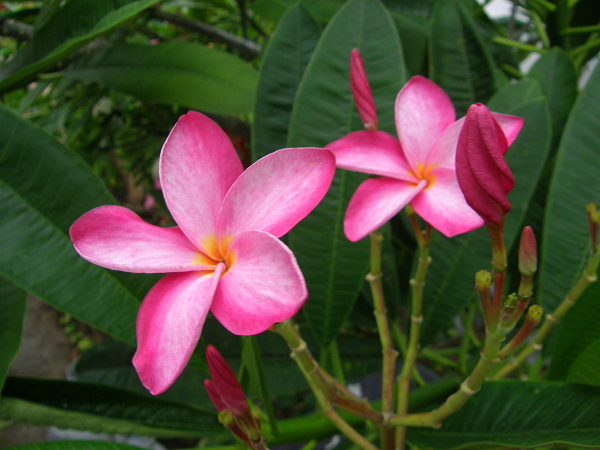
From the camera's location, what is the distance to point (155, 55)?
2.29 feet

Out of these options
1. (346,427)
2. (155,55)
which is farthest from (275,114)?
(346,427)

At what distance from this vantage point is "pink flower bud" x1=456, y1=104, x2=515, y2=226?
268mm

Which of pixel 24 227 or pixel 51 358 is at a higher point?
pixel 24 227

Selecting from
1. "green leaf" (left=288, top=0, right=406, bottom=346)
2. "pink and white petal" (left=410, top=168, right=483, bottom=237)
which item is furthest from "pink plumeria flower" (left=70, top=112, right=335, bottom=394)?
"green leaf" (left=288, top=0, right=406, bottom=346)

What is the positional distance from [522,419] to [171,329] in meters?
0.37

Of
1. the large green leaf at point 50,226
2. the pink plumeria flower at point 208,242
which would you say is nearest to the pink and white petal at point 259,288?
the pink plumeria flower at point 208,242

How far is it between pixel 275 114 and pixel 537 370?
475mm

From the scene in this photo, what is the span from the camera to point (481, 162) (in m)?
0.27

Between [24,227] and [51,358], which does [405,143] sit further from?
[51,358]

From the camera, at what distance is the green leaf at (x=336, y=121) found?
0.53 m

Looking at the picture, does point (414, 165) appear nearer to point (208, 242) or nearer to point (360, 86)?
point (360, 86)

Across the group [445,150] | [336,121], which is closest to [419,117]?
[445,150]

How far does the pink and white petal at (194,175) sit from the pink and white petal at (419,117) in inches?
6.7

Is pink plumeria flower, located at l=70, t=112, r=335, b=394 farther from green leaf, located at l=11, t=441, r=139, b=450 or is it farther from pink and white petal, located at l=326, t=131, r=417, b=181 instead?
green leaf, located at l=11, t=441, r=139, b=450
